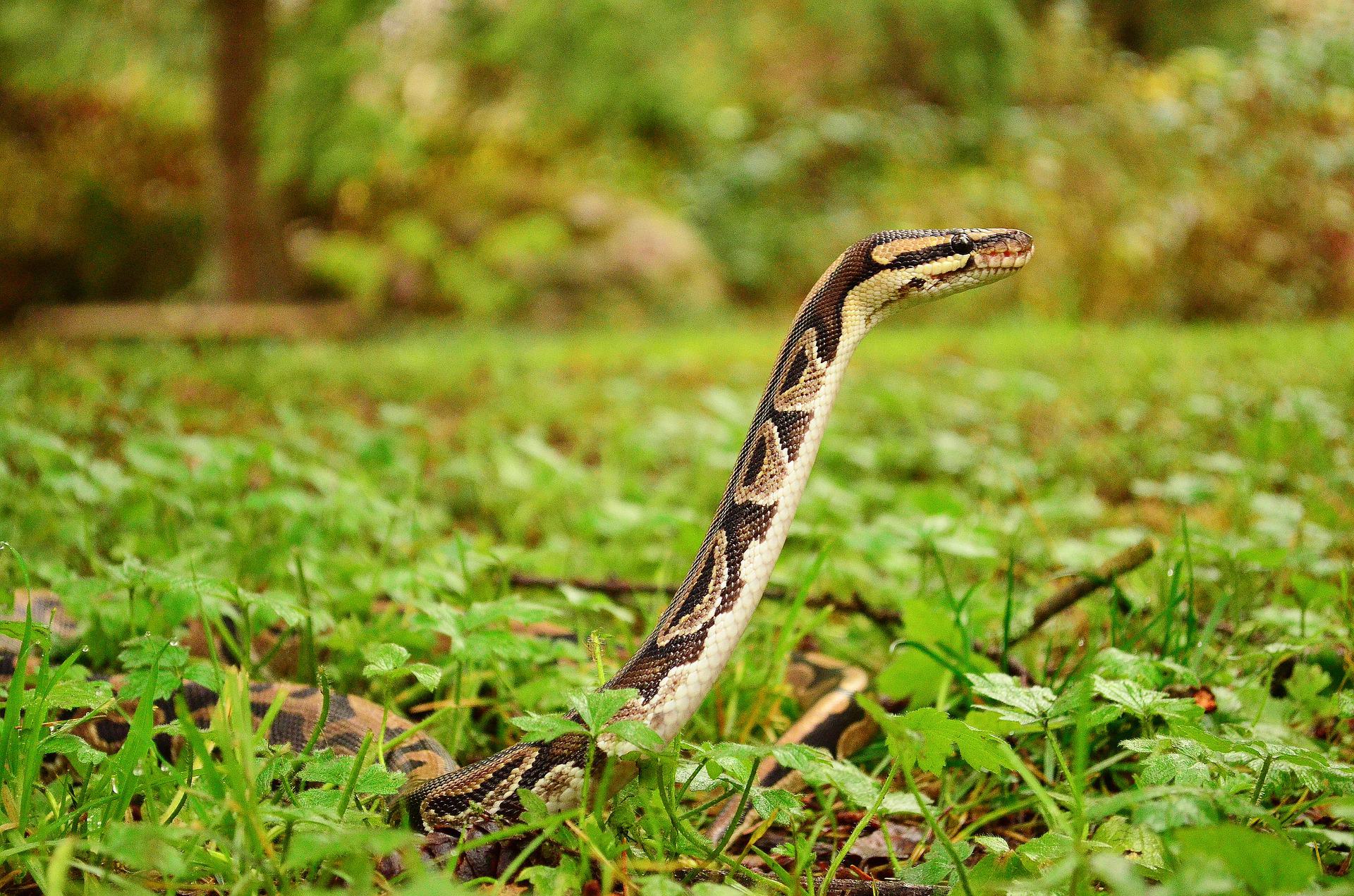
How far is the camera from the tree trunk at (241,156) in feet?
32.7

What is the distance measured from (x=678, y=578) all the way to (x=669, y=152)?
14.2 m

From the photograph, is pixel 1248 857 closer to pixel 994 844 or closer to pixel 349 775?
pixel 994 844

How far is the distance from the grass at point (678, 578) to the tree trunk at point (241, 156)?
4.23 meters

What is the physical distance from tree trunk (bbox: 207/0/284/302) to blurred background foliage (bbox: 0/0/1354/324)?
22cm

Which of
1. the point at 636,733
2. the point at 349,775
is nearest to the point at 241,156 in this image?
the point at 349,775

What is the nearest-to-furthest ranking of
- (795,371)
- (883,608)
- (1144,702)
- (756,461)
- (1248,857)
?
(1248,857), (1144,702), (756,461), (795,371), (883,608)

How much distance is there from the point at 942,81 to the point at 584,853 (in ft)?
53.1

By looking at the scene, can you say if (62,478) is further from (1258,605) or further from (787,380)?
(1258,605)

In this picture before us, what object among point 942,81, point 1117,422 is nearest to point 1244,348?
point 1117,422

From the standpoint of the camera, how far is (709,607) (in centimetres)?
227

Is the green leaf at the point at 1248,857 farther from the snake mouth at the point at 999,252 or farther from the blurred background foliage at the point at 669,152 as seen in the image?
the blurred background foliage at the point at 669,152

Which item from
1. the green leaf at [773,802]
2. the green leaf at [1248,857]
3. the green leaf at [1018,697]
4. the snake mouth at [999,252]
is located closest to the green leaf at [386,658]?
the green leaf at [773,802]

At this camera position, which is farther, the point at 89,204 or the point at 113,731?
the point at 89,204

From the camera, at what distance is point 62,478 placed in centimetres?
316
